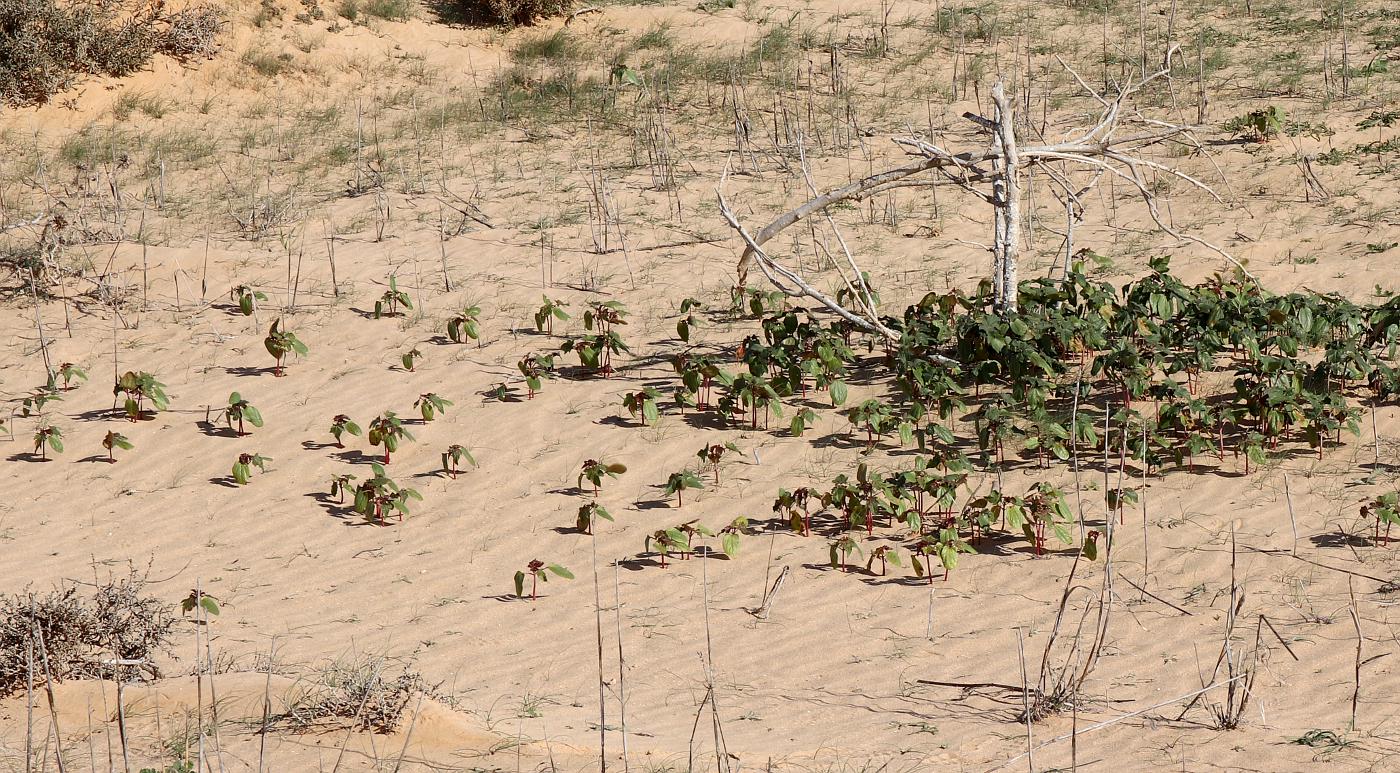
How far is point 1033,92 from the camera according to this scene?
13828mm

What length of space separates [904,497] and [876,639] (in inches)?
40.8

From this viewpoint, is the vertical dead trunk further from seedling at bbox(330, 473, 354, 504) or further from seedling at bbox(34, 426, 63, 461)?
seedling at bbox(34, 426, 63, 461)

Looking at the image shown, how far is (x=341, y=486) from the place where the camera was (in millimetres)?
7805

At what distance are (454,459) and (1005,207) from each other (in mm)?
3410

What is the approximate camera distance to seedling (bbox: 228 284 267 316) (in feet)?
33.0

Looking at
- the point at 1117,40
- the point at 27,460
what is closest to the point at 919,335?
the point at 27,460

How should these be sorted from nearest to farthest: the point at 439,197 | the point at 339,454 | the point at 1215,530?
the point at 1215,530, the point at 339,454, the point at 439,197

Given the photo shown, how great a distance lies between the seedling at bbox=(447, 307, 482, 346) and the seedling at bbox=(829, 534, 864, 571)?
3.55m

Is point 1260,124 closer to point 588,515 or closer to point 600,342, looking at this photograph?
point 600,342

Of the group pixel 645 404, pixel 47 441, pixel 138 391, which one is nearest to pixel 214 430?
pixel 138 391

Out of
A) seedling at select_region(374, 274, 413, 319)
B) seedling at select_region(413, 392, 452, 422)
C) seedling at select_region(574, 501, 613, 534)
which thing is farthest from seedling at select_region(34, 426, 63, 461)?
seedling at select_region(574, 501, 613, 534)

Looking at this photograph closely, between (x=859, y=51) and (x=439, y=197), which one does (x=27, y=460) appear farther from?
(x=859, y=51)

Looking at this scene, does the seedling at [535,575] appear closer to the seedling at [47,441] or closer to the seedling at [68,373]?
the seedling at [47,441]

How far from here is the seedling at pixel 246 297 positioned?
33.0 feet
